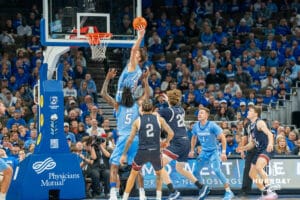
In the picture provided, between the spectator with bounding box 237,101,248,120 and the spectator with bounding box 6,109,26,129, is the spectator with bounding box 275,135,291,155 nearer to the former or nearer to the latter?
the spectator with bounding box 237,101,248,120

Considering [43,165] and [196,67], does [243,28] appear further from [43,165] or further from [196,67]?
[43,165]

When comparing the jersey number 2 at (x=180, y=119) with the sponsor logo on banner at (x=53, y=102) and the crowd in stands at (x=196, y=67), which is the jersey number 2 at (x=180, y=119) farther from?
the crowd in stands at (x=196, y=67)

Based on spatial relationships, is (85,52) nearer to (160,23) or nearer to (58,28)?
(160,23)

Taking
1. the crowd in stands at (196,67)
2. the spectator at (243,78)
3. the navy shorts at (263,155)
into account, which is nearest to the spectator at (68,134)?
the crowd in stands at (196,67)

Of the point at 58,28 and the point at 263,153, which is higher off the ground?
the point at 58,28

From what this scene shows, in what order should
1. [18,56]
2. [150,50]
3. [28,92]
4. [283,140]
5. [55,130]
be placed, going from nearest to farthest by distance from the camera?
[55,130] → [283,140] → [28,92] → [18,56] → [150,50]

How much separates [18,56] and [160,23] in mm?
6207

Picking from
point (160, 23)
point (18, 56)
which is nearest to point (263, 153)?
point (18, 56)

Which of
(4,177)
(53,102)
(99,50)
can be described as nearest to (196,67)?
(99,50)

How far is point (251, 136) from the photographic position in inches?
777

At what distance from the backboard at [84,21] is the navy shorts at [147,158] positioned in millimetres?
3358

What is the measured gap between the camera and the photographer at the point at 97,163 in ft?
71.4

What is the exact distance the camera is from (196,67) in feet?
98.9

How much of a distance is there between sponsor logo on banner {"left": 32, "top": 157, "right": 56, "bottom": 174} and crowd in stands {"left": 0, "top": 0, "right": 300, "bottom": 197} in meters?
3.00
